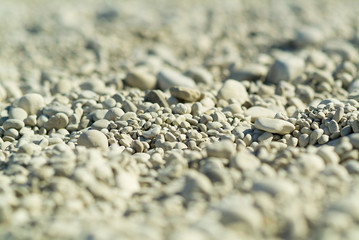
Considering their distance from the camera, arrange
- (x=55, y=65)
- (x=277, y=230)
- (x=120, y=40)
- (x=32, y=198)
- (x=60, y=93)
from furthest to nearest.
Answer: (x=120, y=40), (x=55, y=65), (x=60, y=93), (x=32, y=198), (x=277, y=230)

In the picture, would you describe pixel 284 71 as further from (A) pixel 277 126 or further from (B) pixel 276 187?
(B) pixel 276 187

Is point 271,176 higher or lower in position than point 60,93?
higher

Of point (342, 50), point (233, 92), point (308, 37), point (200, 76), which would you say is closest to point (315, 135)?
point (233, 92)

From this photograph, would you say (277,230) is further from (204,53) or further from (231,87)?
(204,53)

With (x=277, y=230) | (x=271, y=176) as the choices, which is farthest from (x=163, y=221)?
(x=271, y=176)

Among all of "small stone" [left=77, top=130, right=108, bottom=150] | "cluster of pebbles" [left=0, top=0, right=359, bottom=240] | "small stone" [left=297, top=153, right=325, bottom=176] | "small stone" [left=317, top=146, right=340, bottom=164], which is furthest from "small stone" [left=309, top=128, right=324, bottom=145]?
"small stone" [left=77, top=130, right=108, bottom=150]

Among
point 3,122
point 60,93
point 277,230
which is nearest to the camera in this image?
point 277,230
